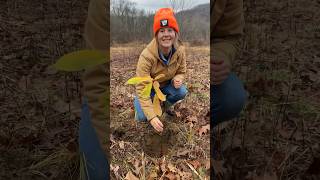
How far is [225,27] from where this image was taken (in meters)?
1.54

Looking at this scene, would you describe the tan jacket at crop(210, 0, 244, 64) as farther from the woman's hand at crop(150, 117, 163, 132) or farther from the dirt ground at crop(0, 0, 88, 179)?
the dirt ground at crop(0, 0, 88, 179)

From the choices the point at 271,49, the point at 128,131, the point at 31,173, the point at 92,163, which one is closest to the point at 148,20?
the point at 128,131

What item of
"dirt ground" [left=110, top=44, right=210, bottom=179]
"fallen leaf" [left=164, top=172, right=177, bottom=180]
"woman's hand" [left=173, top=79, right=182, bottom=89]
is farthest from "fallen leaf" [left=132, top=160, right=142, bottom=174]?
"woman's hand" [left=173, top=79, right=182, bottom=89]

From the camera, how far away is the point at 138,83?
122 centimetres

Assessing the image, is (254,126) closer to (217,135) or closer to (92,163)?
(217,135)

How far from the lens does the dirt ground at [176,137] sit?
1.28 metres

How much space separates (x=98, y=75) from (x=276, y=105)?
1.46m

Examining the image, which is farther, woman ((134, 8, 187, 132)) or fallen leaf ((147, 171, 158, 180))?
fallen leaf ((147, 171, 158, 180))

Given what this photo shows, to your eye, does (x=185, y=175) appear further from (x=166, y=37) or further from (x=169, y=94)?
(x=166, y=37)

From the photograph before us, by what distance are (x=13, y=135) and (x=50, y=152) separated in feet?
0.83

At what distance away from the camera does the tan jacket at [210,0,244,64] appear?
1471 millimetres

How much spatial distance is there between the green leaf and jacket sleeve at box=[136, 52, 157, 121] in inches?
17.6

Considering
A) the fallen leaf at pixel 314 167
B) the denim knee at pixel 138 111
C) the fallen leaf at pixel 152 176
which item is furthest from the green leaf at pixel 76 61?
the fallen leaf at pixel 314 167

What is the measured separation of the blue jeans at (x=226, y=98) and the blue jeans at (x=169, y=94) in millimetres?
246
